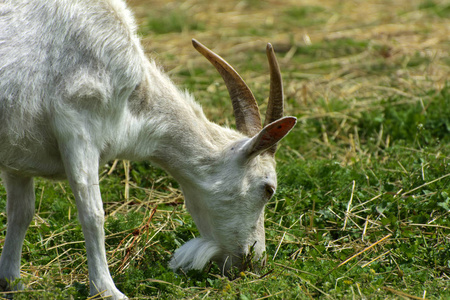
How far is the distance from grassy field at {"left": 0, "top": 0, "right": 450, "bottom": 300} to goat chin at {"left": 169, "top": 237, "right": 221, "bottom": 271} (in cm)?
9

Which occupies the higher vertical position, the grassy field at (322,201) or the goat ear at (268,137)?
the goat ear at (268,137)

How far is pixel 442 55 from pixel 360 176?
4.50 metres

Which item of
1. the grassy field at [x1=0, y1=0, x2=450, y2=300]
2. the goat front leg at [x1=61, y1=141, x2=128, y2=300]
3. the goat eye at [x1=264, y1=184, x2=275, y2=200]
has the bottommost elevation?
the grassy field at [x1=0, y1=0, x2=450, y2=300]

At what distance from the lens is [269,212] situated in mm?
5258

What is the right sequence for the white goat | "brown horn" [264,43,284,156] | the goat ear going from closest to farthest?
the white goat
the goat ear
"brown horn" [264,43,284,156]

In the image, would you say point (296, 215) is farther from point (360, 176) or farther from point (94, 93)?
point (94, 93)

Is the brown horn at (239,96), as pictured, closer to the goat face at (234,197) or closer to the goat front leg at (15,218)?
the goat face at (234,197)

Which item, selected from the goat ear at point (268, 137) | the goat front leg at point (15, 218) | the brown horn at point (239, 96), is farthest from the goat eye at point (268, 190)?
the goat front leg at point (15, 218)

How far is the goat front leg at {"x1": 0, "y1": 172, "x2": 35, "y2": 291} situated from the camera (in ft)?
14.2

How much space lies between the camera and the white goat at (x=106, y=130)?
11.9ft

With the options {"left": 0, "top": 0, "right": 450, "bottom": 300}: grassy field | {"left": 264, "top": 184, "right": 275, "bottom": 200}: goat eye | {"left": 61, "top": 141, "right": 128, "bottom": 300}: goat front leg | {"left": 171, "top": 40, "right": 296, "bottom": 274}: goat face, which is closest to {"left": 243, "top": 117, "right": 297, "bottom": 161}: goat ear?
{"left": 171, "top": 40, "right": 296, "bottom": 274}: goat face

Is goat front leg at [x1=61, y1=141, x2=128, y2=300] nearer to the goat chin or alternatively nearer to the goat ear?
the goat chin

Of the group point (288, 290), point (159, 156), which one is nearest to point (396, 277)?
point (288, 290)

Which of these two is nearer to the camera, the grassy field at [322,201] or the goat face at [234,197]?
A: the grassy field at [322,201]
